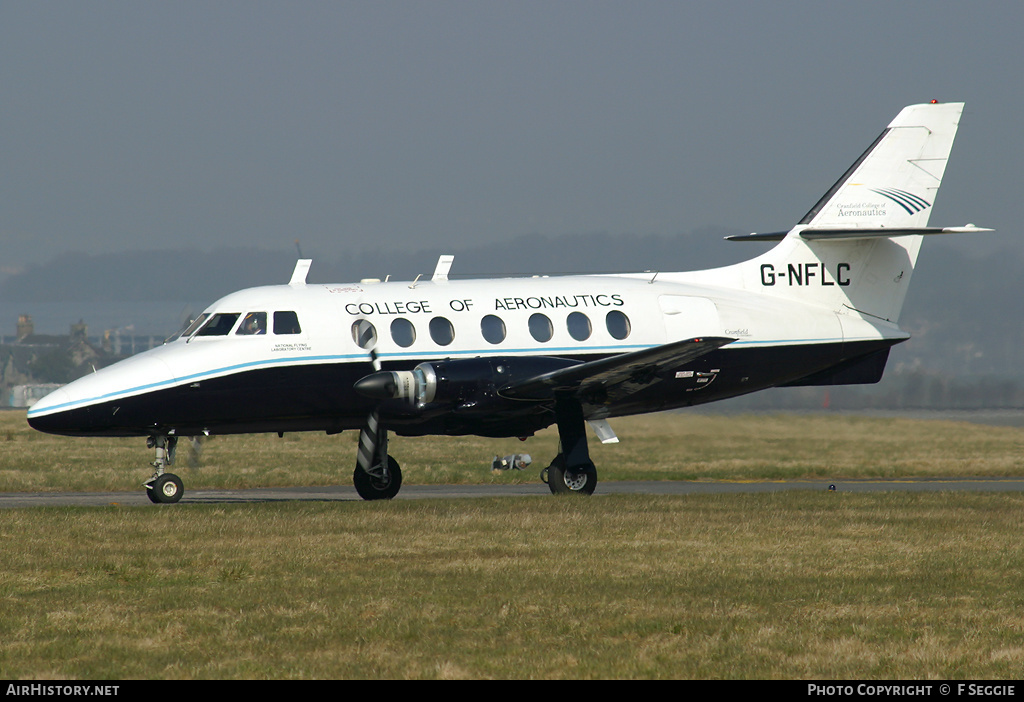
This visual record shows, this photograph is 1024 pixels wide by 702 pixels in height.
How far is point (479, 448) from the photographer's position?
39969mm

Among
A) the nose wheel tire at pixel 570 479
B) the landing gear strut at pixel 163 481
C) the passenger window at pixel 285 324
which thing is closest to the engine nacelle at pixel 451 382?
the passenger window at pixel 285 324

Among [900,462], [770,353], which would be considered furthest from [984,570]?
[900,462]

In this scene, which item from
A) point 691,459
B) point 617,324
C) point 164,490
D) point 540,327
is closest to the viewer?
point 164,490

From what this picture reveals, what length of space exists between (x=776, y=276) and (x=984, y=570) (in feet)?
39.0

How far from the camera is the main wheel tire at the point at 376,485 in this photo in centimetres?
2239

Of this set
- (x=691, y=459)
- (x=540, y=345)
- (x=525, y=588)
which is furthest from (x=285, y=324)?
(x=691, y=459)

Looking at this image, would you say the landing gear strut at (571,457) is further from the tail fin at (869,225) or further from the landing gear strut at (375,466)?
the tail fin at (869,225)

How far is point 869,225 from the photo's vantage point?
24.3 meters

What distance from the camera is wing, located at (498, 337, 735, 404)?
19.8 m

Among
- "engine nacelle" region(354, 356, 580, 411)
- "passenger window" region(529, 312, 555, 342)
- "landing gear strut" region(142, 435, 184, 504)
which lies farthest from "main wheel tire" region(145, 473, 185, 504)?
"passenger window" region(529, 312, 555, 342)

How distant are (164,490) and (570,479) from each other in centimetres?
746

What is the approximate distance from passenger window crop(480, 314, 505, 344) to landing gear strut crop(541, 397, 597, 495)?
5.35ft

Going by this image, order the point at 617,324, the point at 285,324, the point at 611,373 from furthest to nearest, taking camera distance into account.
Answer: the point at 617,324
the point at 285,324
the point at 611,373

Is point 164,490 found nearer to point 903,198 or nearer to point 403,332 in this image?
point 403,332
